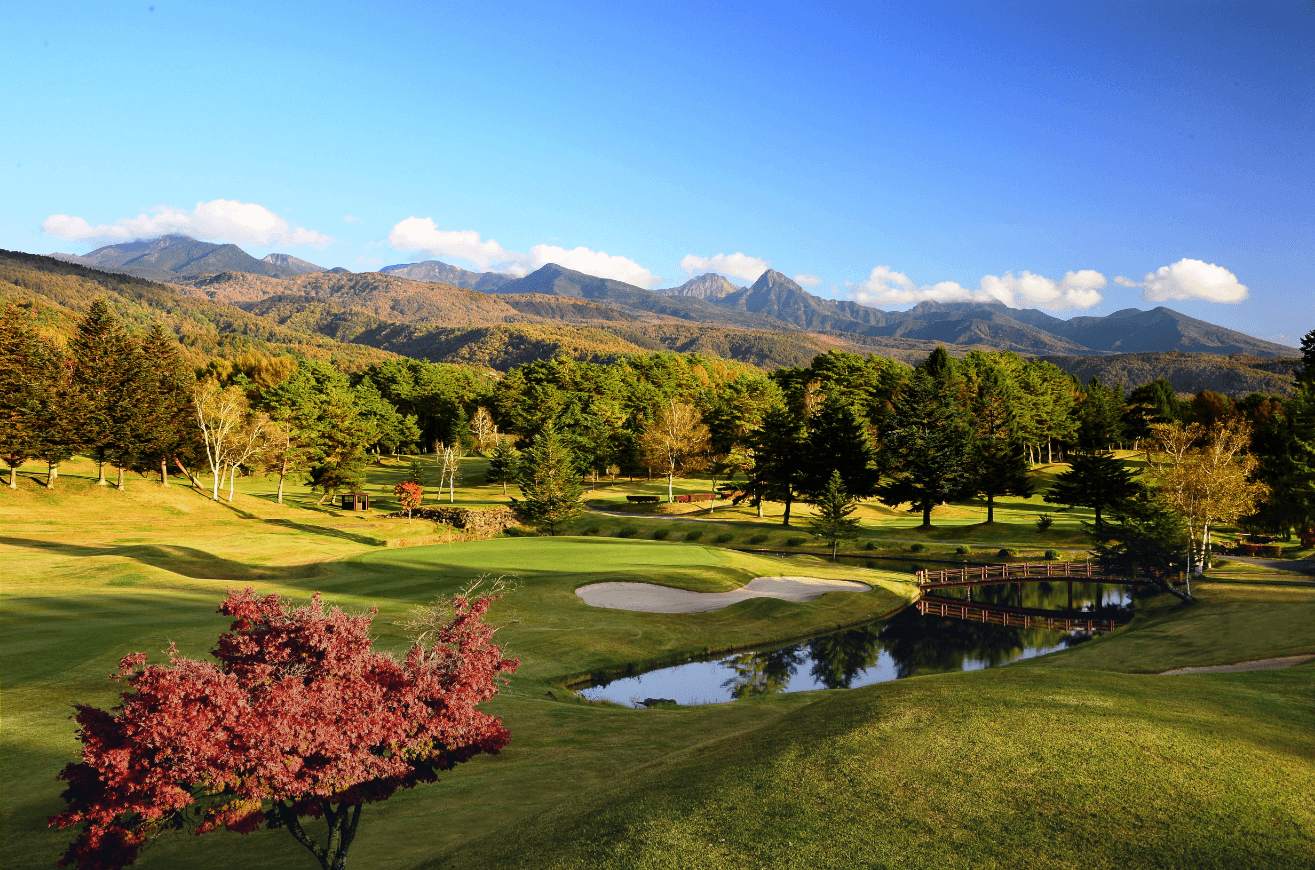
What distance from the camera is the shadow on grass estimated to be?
121 ft

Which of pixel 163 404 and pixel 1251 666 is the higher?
pixel 163 404

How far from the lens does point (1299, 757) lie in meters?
12.3

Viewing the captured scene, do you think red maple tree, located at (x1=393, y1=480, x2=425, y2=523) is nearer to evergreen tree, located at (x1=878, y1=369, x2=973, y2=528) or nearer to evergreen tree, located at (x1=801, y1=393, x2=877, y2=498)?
evergreen tree, located at (x1=801, y1=393, x2=877, y2=498)

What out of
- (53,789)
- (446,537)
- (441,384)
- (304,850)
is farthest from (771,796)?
(441,384)

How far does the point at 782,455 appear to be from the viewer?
7012cm

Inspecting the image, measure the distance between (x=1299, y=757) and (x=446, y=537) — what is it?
54115 mm

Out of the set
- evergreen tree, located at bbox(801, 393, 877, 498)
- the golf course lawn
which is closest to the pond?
the golf course lawn

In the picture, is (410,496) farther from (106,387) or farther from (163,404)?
(106,387)

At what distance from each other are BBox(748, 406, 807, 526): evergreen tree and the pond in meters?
27.2

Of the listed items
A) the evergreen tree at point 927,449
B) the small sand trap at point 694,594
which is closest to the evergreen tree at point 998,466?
the evergreen tree at point 927,449

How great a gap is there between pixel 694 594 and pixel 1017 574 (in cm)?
2520

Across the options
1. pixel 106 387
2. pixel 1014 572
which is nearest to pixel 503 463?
pixel 106 387

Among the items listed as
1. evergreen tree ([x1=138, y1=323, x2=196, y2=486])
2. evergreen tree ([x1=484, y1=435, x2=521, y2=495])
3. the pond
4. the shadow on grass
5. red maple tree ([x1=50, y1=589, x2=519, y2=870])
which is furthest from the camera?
evergreen tree ([x1=484, y1=435, x2=521, y2=495])

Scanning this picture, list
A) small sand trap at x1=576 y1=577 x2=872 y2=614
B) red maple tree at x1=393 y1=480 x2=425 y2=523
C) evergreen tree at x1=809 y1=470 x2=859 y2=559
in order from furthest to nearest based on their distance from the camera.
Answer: red maple tree at x1=393 y1=480 x2=425 y2=523
evergreen tree at x1=809 y1=470 x2=859 y2=559
small sand trap at x1=576 y1=577 x2=872 y2=614
